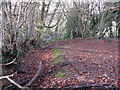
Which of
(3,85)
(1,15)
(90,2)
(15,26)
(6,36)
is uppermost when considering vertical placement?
(90,2)

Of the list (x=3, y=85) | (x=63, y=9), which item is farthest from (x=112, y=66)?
(x=63, y=9)

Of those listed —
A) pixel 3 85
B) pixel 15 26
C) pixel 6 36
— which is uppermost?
pixel 15 26

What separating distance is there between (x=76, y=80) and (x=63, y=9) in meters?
18.1

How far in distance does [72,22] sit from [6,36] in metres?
13.5

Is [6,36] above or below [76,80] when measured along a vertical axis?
above

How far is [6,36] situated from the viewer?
740 centimetres

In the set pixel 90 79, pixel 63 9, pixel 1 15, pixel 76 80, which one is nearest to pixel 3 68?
pixel 1 15

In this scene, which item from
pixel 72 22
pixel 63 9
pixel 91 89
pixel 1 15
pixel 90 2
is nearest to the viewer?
pixel 91 89

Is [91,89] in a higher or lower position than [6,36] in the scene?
lower

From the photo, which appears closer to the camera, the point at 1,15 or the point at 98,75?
the point at 98,75

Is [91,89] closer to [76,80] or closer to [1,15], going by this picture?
[76,80]

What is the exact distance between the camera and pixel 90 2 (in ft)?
52.2

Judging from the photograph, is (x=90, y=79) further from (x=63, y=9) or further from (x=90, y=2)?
(x=63, y=9)

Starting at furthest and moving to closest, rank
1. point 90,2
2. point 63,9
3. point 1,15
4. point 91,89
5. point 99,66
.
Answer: point 63,9
point 90,2
point 1,15
point 99,66
point 91,89
